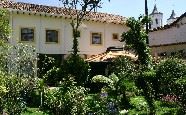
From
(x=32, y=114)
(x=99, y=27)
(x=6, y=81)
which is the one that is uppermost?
(x=99, y=27)

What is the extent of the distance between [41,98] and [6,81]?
5629mm

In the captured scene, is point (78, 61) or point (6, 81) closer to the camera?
point (6, 81)

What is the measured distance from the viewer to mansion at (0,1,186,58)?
1241 inches

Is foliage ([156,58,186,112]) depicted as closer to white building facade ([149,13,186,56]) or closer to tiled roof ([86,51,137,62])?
tiled roof ([86,51,137,62])

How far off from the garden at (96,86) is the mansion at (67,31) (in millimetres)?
2792

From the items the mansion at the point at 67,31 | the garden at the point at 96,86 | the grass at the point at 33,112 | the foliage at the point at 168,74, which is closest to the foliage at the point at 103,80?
the garden at the point at 96,86

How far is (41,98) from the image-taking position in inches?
752

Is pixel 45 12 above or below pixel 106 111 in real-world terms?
above

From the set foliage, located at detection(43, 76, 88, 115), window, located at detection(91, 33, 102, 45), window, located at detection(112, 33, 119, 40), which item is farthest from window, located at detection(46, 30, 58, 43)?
foliage, located at detection(43, 76, 88, 115)

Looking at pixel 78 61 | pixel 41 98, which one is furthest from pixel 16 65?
pixel 78 61

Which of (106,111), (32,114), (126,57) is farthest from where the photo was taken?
(126,57)

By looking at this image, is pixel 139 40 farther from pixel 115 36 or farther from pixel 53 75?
pixel 115 36

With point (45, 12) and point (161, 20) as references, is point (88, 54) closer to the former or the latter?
point (45, 12)

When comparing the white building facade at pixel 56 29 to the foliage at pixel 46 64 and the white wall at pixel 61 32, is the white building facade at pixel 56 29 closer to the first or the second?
the white wall at pixel 61 32
